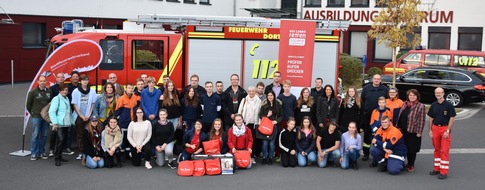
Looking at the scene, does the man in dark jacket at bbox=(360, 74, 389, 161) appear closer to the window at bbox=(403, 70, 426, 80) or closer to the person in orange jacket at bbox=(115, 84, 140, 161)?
the person in orange jacket at bbox=(115, 84, 140, 161)

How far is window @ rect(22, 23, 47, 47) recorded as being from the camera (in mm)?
25234

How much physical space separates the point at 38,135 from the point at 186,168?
316 centimetres

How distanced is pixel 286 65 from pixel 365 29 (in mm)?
21786

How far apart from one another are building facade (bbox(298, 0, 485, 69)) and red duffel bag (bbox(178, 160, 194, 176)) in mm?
21980

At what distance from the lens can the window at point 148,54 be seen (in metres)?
13.5

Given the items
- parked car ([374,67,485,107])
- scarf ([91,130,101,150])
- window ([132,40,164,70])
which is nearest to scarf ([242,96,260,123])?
window ([132,40,164,70])

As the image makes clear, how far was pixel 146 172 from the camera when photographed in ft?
36.6

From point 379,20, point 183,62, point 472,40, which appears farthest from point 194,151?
point 472,40

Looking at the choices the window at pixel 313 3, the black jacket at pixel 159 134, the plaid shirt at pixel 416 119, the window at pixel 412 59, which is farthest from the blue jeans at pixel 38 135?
the window at pixel 313 3

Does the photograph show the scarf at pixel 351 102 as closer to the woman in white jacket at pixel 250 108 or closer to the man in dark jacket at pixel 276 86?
the man in dark jacket at pixel 276 86

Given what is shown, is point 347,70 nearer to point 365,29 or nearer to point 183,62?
point 365,29

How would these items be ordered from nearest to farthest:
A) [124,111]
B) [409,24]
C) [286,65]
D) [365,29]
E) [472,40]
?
[124,111] → [286,65] → [409,24] → [472,40] → [365,29]

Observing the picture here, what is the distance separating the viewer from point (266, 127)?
1198 centimetres

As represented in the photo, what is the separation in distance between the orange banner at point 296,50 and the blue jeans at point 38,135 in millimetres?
5116
